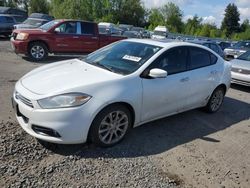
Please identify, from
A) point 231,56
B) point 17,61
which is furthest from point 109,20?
point 17,61

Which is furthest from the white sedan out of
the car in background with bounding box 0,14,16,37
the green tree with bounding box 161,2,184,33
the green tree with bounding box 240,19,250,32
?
the green tree with bounding box 240,19,250,32

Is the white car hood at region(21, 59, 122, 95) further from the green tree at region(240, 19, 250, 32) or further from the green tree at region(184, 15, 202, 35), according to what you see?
the green tree at region(240, 19, 250, 32)

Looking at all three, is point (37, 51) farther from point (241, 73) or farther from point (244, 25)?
point (244, 25)

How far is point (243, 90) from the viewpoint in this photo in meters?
9.13

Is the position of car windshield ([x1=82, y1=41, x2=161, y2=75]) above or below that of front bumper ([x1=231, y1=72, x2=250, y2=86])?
above

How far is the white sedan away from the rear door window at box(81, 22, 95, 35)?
23.7 feet

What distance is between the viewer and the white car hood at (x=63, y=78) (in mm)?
3787

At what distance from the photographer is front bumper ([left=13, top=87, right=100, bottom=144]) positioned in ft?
11.7

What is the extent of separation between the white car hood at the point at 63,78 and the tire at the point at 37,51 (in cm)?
679

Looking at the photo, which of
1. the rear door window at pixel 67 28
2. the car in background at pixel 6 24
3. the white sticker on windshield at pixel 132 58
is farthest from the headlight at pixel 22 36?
the car in background at pixel 6 24

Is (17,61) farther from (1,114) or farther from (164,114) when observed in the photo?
(164,114)

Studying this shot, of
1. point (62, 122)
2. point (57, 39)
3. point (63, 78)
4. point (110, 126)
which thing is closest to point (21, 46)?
point (57, 39)

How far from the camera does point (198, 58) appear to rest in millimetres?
5535

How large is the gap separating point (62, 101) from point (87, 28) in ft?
30.0
